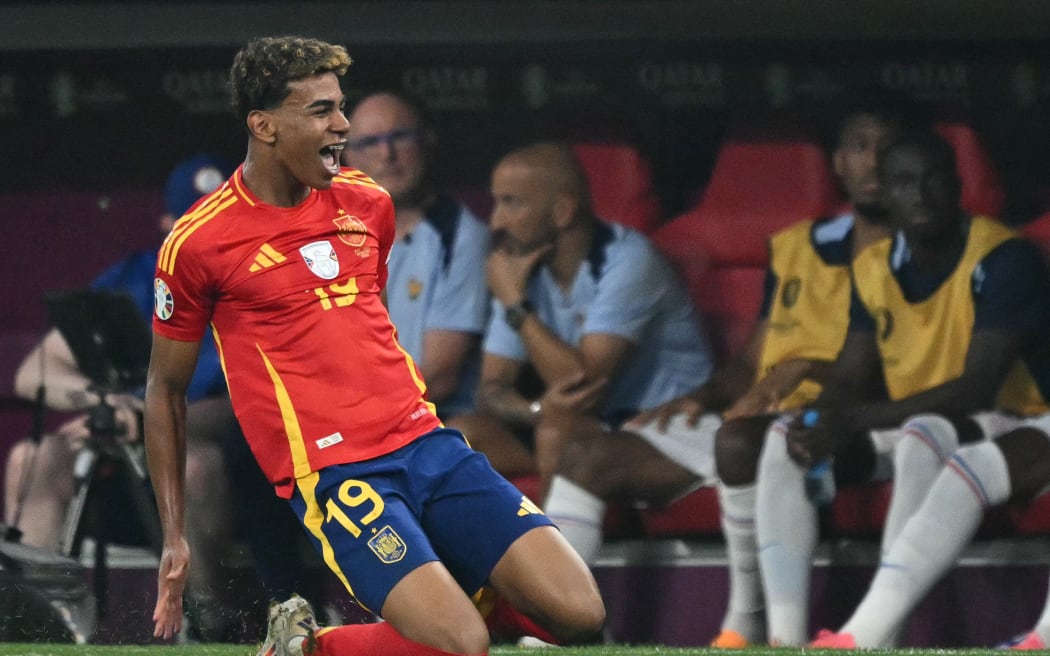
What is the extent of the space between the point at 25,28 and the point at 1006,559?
4087 millimetres

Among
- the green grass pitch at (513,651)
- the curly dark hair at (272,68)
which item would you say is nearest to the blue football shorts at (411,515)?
the curly dark hair at (272,68)

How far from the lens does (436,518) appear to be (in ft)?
11.2

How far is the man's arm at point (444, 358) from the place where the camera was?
6055mm

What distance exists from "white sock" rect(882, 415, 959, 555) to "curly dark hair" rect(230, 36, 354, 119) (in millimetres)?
3104

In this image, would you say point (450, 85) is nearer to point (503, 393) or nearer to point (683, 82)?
point (683, 82)

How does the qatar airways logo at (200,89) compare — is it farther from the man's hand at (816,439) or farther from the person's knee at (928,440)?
the person's knee at (928,440)

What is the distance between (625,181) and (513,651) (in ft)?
6.07

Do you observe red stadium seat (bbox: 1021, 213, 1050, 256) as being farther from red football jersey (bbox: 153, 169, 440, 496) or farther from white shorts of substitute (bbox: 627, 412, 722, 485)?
red football jersey (bbox: 153, 169, 440, 496)

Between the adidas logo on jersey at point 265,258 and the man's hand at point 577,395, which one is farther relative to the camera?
the man's hand at point 577,395

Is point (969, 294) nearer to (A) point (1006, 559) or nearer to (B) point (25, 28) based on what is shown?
(A) point (1006, 559)

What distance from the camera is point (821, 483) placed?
5863 millimetres

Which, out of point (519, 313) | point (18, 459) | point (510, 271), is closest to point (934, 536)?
point (519, 313)

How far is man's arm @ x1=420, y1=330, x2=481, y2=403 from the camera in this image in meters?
6.05

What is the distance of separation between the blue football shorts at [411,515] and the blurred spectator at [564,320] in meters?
2.48
